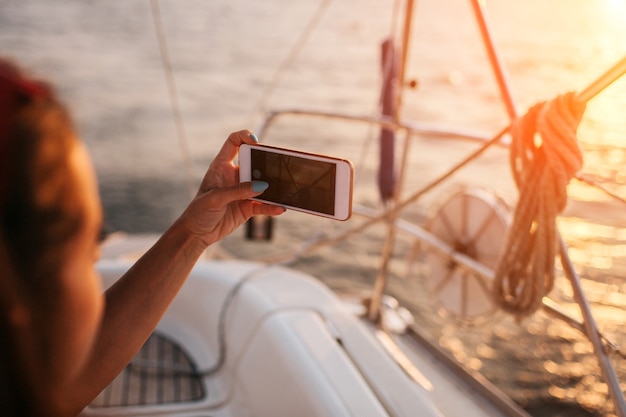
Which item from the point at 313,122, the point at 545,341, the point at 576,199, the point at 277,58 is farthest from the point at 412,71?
the point at 545,341

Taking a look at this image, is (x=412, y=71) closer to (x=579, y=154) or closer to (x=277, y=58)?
(x=277, y=58)

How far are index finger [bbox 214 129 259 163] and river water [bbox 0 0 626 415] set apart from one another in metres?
0.34

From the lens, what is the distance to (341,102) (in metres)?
12.2

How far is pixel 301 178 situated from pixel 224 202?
138mm

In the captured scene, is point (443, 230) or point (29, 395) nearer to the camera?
point (29, 395)

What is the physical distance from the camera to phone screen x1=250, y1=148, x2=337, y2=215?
0.98 metres

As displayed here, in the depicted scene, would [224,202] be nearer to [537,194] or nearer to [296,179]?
[296,179]

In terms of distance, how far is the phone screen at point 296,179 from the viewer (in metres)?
0.98

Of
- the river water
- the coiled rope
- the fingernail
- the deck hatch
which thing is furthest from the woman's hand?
the deck hatch

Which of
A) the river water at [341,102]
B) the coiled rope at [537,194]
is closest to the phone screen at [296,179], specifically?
the river water at [341,102]

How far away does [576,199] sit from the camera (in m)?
7.05

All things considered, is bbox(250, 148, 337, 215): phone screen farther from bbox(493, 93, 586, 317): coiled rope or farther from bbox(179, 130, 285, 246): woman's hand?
bbox(493, 93, 586, 317): coiled rope

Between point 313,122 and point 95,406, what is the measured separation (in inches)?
344

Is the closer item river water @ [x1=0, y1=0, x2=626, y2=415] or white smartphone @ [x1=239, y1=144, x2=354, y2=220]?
white smartphone @ [x1=239, y1=144, x2=354, y2=220]
